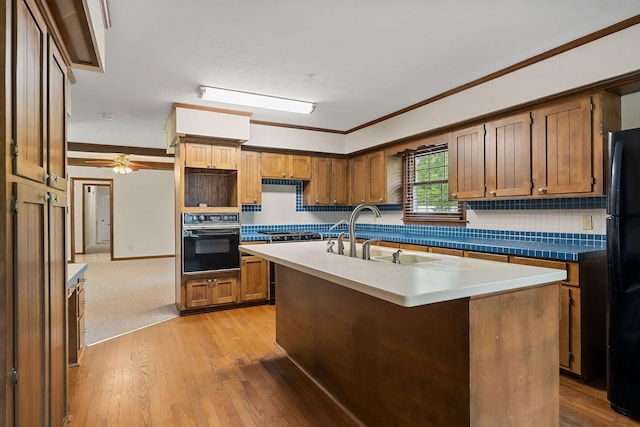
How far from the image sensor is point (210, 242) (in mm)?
4363

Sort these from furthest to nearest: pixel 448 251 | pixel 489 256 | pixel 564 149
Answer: pixel 448 251, pixel 489 256, pixel 564 149

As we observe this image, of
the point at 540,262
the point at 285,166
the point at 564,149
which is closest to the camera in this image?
the point at 540,262

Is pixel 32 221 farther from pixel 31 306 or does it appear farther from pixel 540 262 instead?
pixel 540 262

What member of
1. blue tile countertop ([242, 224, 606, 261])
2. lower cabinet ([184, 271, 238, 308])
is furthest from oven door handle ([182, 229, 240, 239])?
lower cabinet ([184, 271, 238, 308])

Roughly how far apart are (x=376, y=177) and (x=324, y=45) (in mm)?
2618

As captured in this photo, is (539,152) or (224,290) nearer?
(539,152)

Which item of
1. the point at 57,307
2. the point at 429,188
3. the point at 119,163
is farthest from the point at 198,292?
the point at 119,163

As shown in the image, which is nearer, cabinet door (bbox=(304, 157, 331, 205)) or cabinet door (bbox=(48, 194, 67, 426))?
cabinet door (bbox=(48, 194, 67, 426))

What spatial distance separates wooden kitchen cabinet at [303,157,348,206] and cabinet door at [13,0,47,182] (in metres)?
4.07

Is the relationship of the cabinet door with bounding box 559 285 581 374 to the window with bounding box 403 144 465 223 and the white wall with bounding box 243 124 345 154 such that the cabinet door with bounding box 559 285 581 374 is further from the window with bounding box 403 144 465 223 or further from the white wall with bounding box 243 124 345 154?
the white wall with bounding box 243 124 345 154

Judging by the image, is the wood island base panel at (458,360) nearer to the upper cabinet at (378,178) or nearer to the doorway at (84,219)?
the upper cabinet at (378,178)

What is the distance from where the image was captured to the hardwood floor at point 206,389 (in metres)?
2.12

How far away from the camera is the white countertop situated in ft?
4.16

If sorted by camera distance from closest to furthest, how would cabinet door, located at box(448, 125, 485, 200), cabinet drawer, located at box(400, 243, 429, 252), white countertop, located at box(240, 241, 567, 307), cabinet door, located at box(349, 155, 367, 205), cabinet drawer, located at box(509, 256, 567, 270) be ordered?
white countertop, located at box(240, 241, 567, 307) < cabinet drawer, located at box(509, 256, 567, 270) < cabinet door, located at box(448, 125, 485, 200) < cabinet drawer, located at box(400, 243, 429, 252) < cabinet door, located at box(349, 155, 367, 205)
